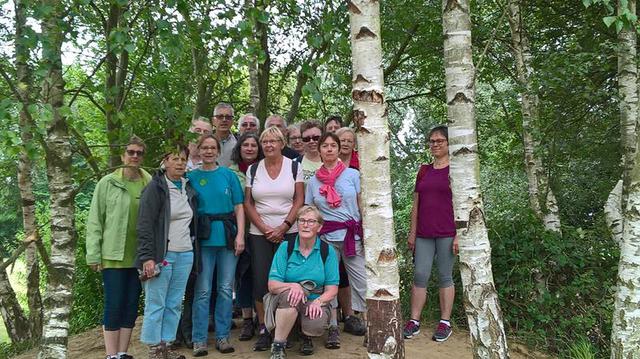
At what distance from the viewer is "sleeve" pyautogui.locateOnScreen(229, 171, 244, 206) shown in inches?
178

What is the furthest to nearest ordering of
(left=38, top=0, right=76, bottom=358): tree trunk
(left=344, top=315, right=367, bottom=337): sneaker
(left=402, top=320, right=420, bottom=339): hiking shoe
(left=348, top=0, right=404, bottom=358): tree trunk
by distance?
(left=402, top=320, right=420, bottom=339): hiking shoe, (left=344, top=315, right=367, bottom=337): sneaker, (left=38, top=0, right=76, bottom=358): tree trunk, (left=348, top=0, right=404, bottom=358): tree trunk

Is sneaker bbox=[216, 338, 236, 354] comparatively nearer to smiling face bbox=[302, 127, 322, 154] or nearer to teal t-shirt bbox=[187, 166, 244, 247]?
teal t-shirt bbox=[187, 166, 244, 247]

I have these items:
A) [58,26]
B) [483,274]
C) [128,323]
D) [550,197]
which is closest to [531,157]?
[550,197]

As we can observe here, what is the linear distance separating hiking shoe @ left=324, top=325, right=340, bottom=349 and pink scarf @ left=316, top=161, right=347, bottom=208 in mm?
1158

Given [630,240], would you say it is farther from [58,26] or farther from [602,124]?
[602,124]

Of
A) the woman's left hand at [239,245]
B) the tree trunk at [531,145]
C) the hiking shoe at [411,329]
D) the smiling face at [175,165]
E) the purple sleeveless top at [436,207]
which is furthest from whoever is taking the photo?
the tree trunk at [531,145]

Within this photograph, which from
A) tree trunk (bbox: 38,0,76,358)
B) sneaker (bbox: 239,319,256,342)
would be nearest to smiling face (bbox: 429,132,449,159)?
sneaker (bbox: 239,319,256,342)

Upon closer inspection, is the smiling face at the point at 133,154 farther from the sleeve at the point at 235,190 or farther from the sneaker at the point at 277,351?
the sneaker at the point at 277,351

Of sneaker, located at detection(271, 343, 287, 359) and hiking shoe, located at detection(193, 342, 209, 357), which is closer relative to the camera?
sneaker, located at detection(271, 343, 287, 359)

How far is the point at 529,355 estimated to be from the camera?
17.2 feet

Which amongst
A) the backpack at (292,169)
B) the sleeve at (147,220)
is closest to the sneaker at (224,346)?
the sleeve at (147,220)

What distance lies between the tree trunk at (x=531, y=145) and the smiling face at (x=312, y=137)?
3020mm

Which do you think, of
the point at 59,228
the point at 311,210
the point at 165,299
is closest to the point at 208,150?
the point at 311,210

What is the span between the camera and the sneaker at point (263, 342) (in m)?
4.52
